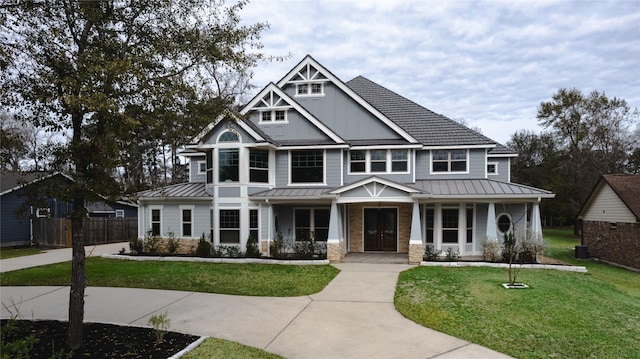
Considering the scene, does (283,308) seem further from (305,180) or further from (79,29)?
(305,180)

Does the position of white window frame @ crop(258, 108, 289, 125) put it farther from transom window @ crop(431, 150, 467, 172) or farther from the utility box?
the utility box

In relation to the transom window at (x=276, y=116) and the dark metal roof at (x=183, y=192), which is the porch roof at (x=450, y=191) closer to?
the dark metal roof at (x=183, y=192)

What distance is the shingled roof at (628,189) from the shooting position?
17422mm

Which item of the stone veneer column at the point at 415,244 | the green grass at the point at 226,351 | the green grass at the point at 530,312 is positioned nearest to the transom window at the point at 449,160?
the stone veneer column at the point at 415,244

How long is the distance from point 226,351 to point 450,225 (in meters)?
13.4

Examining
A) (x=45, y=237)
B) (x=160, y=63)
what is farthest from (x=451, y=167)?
(x=45, y=237)

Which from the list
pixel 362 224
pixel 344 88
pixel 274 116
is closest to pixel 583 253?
pixel 362 224

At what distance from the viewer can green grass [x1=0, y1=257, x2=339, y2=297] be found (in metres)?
11.3

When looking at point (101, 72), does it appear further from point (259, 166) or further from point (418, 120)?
point (418, 120)

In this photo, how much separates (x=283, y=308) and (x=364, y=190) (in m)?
7.88

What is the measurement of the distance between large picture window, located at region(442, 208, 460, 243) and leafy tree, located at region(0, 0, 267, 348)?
41.9 ft

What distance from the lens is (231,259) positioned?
16.0 m

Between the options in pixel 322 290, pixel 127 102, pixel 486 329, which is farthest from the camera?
pixel 322 290

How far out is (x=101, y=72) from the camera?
6094 millimetres
